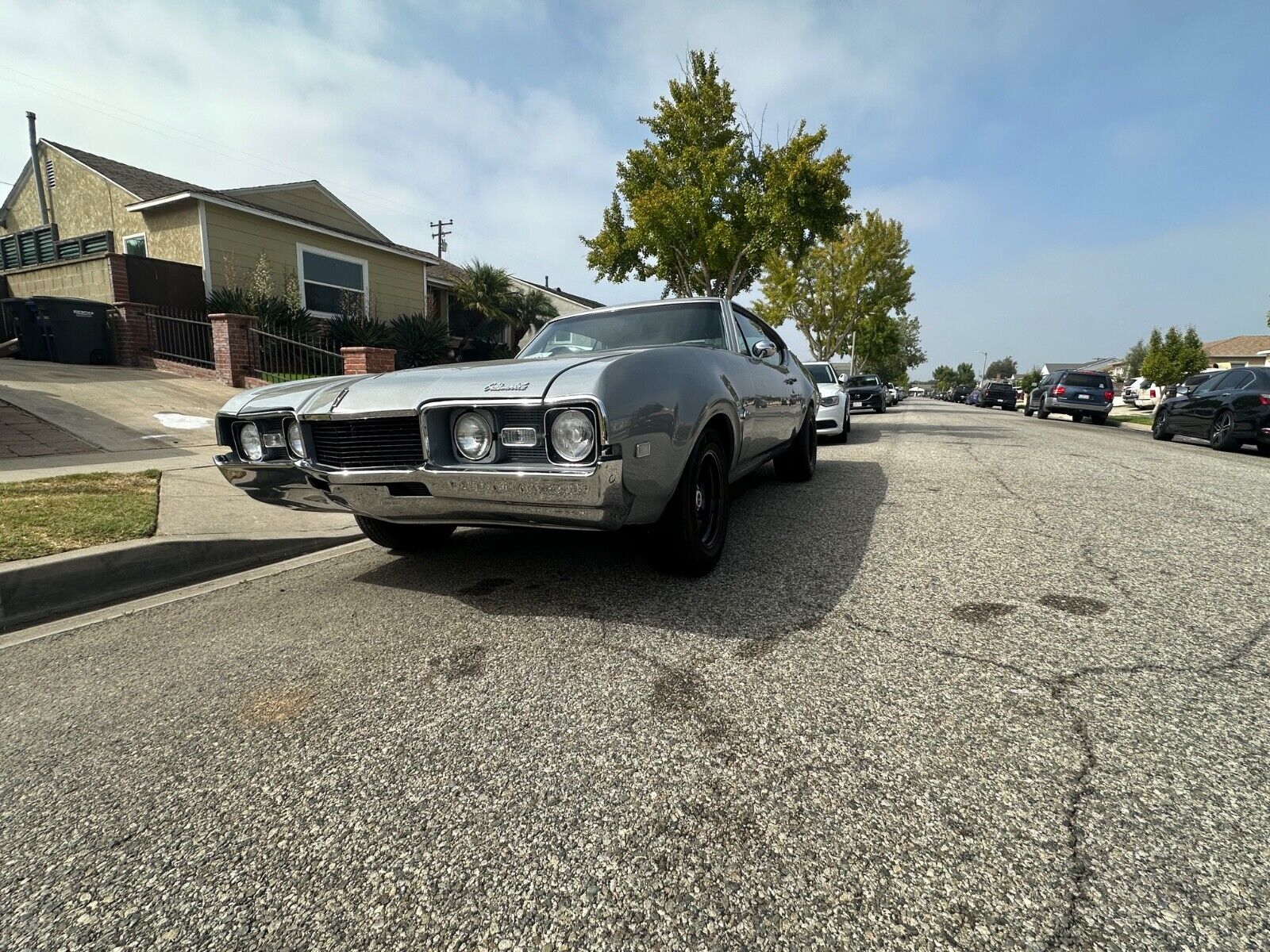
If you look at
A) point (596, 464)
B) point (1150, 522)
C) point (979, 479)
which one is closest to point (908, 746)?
point (596, 464)

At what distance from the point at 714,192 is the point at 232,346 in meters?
9.45

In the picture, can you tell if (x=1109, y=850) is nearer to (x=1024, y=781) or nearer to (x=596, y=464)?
(x=1024, y=781)

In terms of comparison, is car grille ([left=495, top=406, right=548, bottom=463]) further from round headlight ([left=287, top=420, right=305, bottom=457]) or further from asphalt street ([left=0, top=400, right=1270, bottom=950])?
round headlight ([left=287, top=420, right=305, bottom=457])

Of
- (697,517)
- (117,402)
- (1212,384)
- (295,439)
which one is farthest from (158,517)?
(1212,384)

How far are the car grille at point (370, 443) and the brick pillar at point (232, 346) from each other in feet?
30.1

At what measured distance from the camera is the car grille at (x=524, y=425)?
7.86ft

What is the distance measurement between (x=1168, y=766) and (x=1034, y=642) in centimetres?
76

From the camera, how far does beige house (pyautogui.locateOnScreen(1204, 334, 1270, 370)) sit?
64.9 m

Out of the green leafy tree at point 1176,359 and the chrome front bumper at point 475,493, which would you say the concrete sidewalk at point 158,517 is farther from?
the green leafy tree at point 1176,359

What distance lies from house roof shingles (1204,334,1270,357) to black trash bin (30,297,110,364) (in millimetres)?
87969

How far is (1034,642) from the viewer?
2426 millimetres

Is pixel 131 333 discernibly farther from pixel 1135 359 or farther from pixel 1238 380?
pixel 1135 359

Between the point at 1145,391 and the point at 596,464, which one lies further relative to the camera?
the point at 1145,391

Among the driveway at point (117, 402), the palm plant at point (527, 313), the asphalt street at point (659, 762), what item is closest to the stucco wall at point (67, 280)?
the driveway at point (117, 402)
